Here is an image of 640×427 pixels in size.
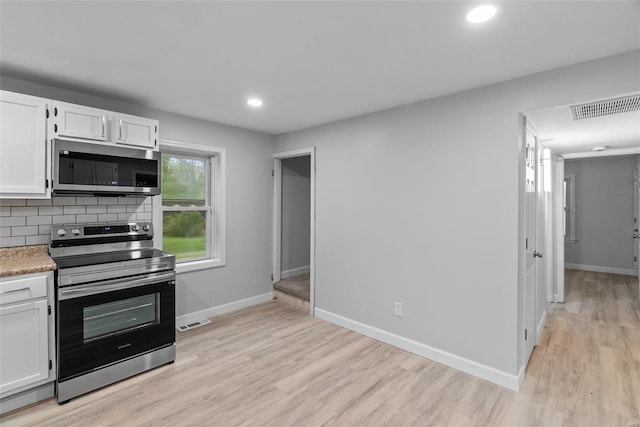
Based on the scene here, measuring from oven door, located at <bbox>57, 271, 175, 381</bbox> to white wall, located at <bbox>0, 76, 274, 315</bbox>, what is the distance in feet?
3.12

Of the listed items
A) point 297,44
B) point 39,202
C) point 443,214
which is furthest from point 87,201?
point 443,214

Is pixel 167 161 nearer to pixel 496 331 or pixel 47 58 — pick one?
pixel 47 58

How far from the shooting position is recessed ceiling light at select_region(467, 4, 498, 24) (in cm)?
158

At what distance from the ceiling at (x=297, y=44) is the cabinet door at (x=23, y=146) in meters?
0.28

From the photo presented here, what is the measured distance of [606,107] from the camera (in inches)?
92.8

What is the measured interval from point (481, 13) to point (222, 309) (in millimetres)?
3850

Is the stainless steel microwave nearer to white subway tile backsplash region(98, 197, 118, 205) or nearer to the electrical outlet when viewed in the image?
white subway tile backsplash region(98, 197, 118, 205)

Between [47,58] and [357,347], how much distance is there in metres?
3.42

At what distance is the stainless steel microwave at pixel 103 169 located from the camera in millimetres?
2492

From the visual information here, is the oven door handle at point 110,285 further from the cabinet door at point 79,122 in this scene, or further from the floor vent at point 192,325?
the cabinet door at point 79,122

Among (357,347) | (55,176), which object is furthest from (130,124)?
(357,347)

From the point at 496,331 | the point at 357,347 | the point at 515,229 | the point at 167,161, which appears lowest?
the point at 357,347

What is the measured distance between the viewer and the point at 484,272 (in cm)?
259

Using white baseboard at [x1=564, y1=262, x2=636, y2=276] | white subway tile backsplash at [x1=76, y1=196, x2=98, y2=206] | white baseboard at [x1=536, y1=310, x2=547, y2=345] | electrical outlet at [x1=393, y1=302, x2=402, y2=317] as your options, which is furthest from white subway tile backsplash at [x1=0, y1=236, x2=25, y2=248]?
white baseboard at [x1=564, y1=262, x2=636, y2=276]
